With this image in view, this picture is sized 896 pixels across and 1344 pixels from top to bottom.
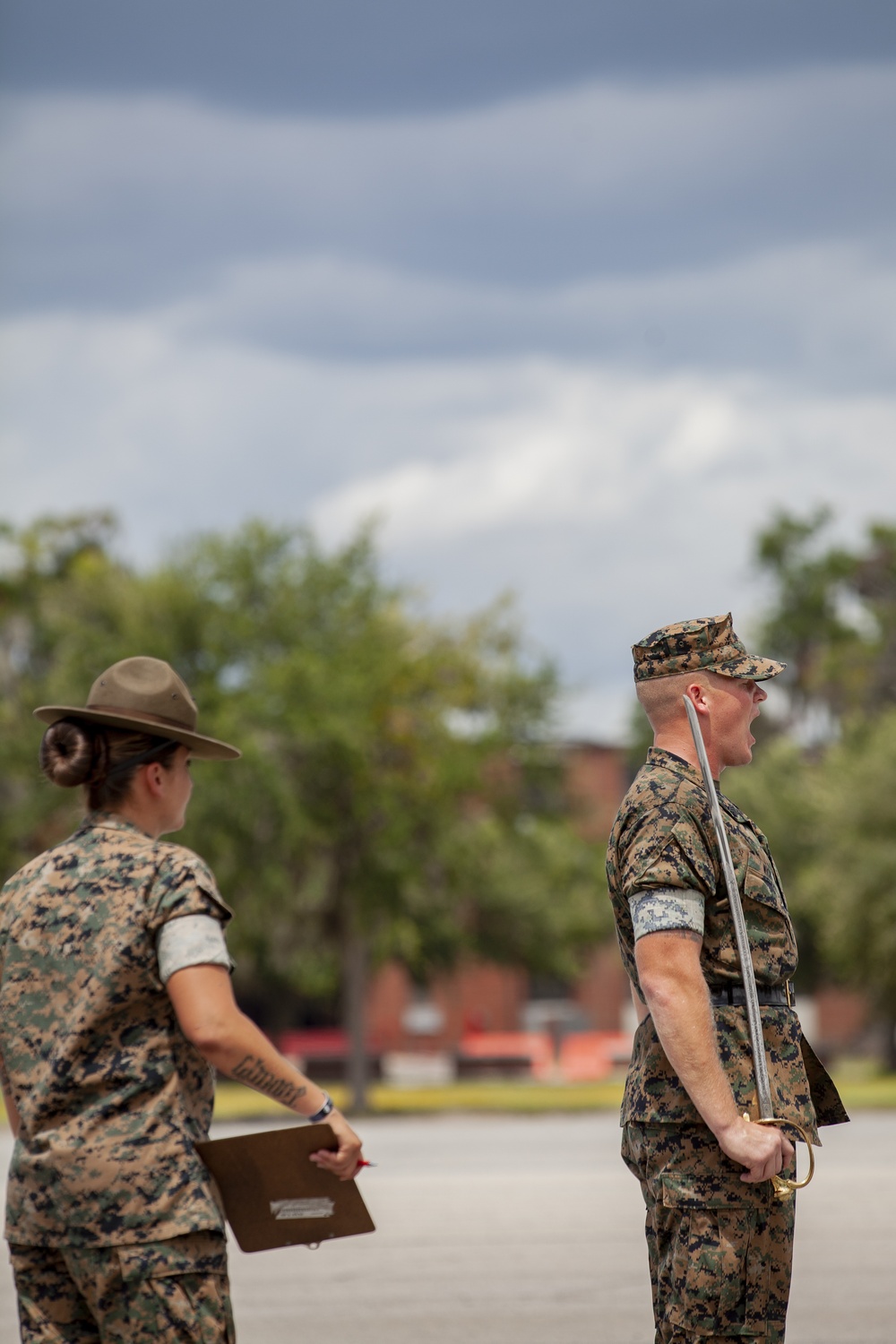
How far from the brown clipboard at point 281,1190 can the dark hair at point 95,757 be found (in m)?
0.78

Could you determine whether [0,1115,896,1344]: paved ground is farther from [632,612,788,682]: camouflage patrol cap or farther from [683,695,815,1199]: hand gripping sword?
[632,612,788,682]: camouflage patrol cap

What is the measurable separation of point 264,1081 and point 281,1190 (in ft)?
0.85

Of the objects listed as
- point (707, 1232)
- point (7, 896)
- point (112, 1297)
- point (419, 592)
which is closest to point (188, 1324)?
point (112, 1297)

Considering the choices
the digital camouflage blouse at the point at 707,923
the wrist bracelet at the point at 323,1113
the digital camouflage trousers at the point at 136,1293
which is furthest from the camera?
the digital camouflage blouse at the point at 707,923

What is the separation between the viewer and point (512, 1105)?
28172 millimetres

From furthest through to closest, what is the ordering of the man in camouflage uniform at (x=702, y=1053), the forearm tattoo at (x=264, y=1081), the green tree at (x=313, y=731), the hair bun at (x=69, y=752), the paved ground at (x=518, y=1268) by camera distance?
the green tree at (x=313, y=731), the paved ground at (x=518, y=1268), the man in camouflage uniform at (x=702, y=1053), the hair bun at (x=69, y=752), the forearm tattoo at (x=264, y=1081)

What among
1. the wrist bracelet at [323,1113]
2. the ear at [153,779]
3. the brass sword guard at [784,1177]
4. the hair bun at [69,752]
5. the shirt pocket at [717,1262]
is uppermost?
the hair bun at [69,752]

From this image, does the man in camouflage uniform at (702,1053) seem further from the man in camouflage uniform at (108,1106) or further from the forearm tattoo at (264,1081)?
the man in camouflage uniform at (108,1106)

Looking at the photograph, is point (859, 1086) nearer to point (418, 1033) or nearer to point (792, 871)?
point (792, 871)

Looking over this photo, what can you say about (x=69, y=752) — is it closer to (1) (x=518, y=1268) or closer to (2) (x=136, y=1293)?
(2) (x=136, y=1293)

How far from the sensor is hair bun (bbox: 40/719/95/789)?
3891 millimetres

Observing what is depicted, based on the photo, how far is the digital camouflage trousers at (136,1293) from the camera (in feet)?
11.4

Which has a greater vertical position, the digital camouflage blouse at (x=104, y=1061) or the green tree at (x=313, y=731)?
the green tree at (x=313, y=731)

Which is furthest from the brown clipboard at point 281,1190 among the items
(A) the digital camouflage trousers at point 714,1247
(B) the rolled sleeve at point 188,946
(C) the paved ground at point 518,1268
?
(C) the paved ground at point 518,1268
